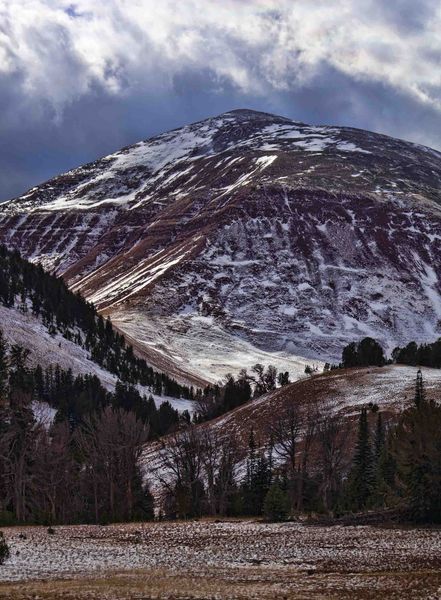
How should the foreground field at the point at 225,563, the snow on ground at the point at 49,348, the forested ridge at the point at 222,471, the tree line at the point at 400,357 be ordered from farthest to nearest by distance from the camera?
the snow on ground at the point at 49,348
the tree line at the point at 400,357
the forested ridge at the point at 222,471
the foreground field at the point at 225,563

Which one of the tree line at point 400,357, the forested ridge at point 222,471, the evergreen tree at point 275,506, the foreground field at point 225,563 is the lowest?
the foreground field at point 225,563

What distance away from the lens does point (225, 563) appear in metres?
29.6

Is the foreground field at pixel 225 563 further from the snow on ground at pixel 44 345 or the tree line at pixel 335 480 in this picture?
the snow on ground at pixel 44 345

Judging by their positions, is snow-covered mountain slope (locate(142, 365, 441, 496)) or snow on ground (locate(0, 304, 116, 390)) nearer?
snow-covered mountain slope (locate(142, 365, 441, 496))

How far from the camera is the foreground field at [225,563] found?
22188 millimetres

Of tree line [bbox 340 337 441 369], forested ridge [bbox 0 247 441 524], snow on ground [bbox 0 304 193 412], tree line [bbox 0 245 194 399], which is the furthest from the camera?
tree line [bbox 0 245 194 399]

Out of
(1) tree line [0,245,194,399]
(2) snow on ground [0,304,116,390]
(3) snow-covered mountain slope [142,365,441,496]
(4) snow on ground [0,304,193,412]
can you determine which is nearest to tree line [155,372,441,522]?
(3) snow-covered mountain slope [142,365,441,496]

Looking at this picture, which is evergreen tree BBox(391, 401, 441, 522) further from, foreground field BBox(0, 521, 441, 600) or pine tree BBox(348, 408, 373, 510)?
pine tree BBox(348, 408, 373, 510)

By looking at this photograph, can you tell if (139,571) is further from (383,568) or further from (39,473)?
(39,473)

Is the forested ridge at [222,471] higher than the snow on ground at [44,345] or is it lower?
lower

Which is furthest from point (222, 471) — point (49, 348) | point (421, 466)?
point (49, 348)

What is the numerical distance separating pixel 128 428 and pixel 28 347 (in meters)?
80.6

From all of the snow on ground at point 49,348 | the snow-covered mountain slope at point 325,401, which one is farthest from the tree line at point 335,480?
the snow on ground at point 49,348

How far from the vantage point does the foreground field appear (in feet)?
72.8
